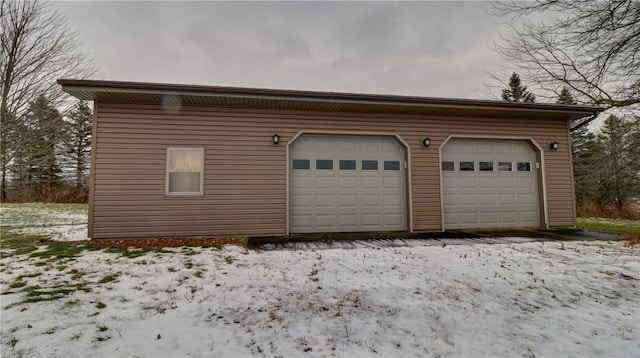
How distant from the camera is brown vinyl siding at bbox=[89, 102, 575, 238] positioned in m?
6.02

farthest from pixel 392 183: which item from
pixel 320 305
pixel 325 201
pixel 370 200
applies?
pixel 320 305

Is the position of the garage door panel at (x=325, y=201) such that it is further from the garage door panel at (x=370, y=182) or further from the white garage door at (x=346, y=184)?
the garage door panel at (x=370, y=182)

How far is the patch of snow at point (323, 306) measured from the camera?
6.77ft

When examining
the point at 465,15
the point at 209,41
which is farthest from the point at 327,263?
the point at 209,41

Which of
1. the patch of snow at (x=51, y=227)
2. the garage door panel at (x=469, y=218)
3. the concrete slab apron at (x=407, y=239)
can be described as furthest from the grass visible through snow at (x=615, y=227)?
the patch of snow at (x=51, y=227)

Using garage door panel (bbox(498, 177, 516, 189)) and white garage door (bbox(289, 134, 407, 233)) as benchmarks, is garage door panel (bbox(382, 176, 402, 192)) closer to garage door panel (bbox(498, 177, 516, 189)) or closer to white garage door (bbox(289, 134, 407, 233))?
white garage door (bbox(289, 134, 407, 233))

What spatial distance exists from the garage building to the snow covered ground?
6.12 feet

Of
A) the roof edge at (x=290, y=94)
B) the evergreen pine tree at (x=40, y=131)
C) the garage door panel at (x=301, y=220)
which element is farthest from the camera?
the evergreen pine tree at (x=40, y=131)

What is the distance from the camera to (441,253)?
4812 millimetres

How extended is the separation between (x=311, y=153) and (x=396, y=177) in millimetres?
2349

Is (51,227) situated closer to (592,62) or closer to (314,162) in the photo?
(314,162)

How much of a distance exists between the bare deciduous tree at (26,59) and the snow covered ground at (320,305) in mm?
6219

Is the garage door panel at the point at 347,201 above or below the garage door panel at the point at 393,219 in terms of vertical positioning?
above

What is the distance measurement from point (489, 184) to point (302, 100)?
5.57m
